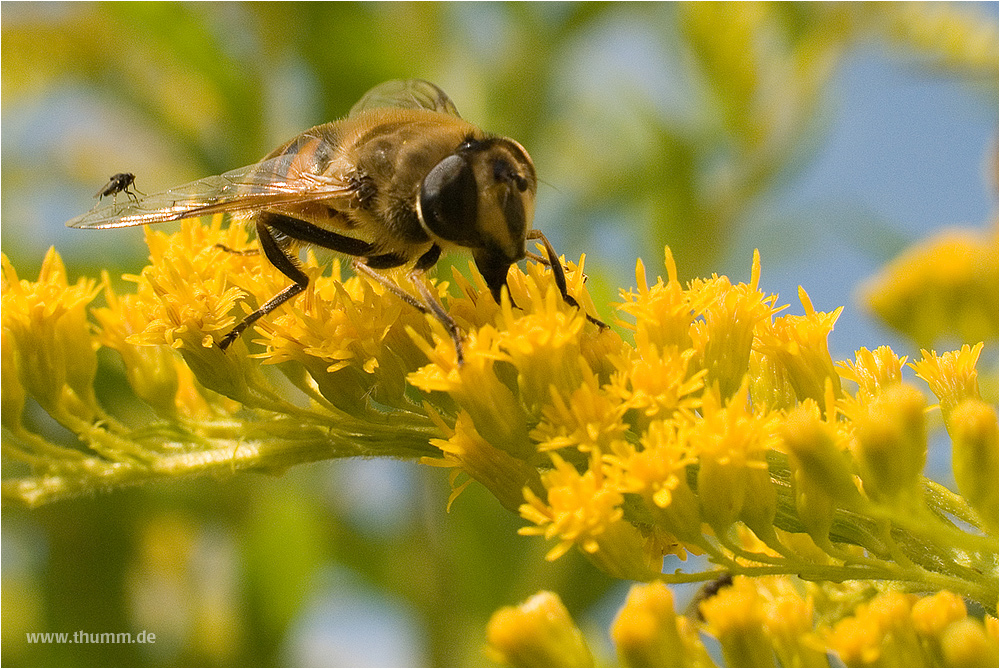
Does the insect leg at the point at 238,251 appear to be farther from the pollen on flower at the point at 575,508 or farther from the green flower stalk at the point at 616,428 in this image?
the pollen on flower at the point at 575,508

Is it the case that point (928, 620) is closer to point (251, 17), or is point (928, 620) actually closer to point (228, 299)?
point (228, 299)

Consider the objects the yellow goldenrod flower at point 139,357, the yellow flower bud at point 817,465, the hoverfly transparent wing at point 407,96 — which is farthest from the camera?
the hoverfly transparent wing at point 407,96

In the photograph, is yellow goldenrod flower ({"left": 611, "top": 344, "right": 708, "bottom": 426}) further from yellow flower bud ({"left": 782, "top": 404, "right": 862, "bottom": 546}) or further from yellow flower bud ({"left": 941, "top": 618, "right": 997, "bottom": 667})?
yellow flower bud ({"left": 941, "top": 618, "right": 997, "bottom": 667})

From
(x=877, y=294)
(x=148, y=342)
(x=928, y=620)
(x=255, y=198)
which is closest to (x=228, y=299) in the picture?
(x=148, y=342)

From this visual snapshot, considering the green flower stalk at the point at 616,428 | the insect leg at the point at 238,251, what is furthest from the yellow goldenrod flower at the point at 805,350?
the insect leg at the point at 238,251

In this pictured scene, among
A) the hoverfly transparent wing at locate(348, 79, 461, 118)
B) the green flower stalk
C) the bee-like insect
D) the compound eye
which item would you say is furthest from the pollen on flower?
the hoverfly transparent wing at locate(348, 79, 461, 118)

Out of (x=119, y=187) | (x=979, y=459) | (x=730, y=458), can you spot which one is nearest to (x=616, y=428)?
(x=730, y=458)

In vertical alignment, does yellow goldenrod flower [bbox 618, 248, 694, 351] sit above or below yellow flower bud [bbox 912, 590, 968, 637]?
above
